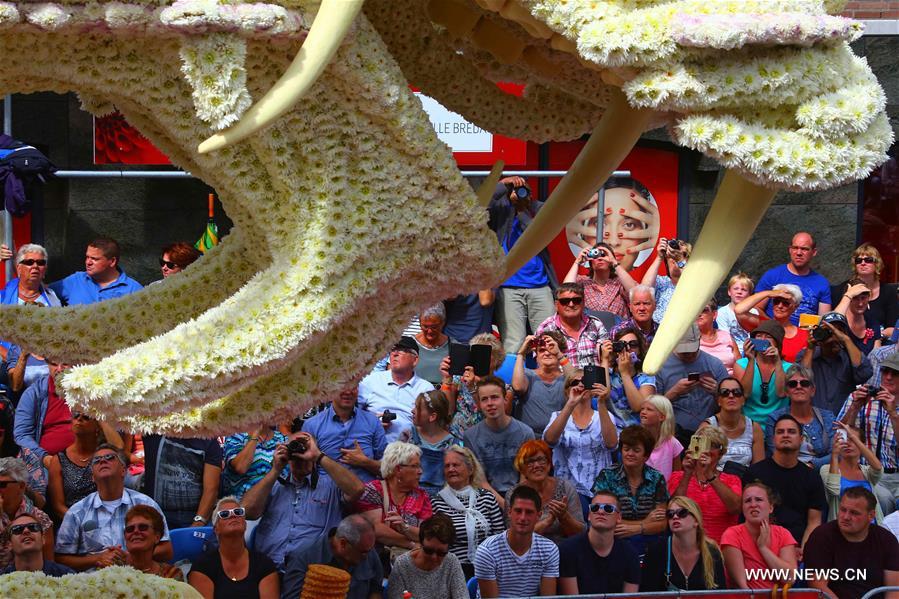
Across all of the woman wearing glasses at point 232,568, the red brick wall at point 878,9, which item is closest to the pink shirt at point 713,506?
the woman wearing glasses at point 232,568

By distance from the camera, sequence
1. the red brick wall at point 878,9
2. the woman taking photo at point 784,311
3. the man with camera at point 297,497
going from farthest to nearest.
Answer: the red brick wall at point 878,9, the woman taking photo at point 784,311, the man with camera at point 297,497

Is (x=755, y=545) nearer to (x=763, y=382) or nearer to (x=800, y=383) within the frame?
(x=800, y=383)

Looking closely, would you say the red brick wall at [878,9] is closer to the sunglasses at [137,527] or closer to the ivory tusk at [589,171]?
the sunglasses at [137,527]

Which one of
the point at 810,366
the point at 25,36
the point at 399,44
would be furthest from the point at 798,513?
the point at 25,36

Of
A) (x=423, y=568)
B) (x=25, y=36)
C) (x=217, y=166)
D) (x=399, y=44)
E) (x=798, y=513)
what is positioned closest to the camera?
(x=25, y=36)

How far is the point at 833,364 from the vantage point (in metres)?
9.56

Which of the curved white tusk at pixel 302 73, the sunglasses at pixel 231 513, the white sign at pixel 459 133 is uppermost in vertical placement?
the white sign at pixel 459 133

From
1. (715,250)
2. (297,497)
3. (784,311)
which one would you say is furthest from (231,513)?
(784,311)

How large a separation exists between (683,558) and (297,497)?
2.21 metres

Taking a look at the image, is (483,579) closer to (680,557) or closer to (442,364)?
(680,557)

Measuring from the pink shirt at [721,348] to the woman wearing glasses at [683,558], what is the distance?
1.99m

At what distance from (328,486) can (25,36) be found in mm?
4803

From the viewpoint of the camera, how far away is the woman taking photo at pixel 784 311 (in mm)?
9898

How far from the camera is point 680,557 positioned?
305 inches
